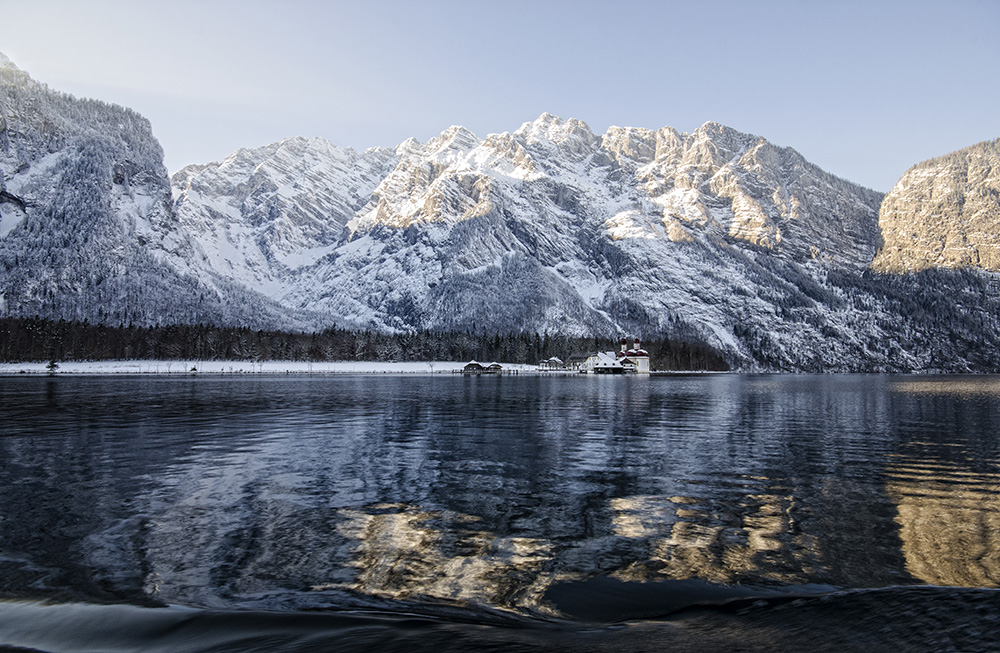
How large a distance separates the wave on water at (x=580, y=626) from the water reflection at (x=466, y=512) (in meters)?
0.85

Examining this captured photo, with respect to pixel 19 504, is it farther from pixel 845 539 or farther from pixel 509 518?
pixel 845 539

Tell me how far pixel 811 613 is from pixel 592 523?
7.71 m

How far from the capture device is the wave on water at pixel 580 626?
31.7ft

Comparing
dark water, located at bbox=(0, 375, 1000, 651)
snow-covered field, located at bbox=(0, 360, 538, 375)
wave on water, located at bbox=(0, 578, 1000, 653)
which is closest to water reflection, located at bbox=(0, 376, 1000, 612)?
dark water, located at bbox=(0, 375, 1000, 651)

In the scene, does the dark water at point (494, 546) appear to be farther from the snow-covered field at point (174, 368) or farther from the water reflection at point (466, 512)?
the snow-covered field at point (174, 368)

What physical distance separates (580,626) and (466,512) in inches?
358

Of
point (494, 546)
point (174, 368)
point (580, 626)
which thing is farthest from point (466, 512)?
point (174, 368)

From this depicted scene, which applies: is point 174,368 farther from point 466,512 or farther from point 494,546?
point 494,546

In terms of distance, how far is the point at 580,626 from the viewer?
10.6 meters

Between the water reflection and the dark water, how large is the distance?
110mm

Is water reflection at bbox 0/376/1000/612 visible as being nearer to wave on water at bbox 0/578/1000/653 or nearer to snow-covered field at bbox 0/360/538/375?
wave on water at bbox 0/578/1000/653

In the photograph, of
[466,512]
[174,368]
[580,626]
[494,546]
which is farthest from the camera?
[174,368]

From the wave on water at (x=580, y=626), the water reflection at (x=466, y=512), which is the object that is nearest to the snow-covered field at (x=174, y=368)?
the water reflection at (x=466, y=512)

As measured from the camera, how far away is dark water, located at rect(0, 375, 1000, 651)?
1036 centimetres
